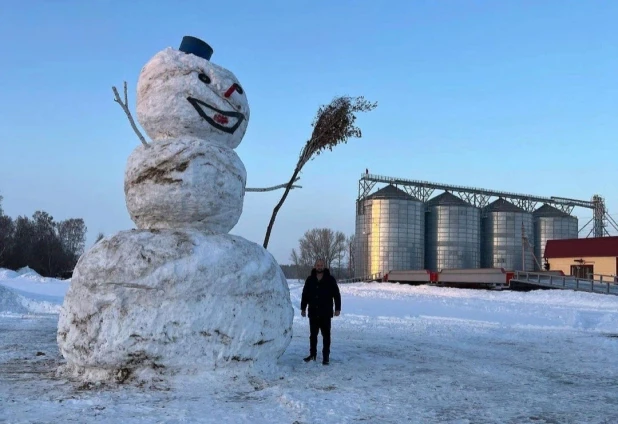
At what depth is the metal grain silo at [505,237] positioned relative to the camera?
49.6 m

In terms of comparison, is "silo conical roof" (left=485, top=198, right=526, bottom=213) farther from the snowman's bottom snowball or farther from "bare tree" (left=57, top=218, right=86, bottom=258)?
"bare tree" (left=57, top=218, right=86, bottom=258)

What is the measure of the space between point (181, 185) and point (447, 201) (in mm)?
43954

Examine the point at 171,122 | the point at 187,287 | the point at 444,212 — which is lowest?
the point at 187,287

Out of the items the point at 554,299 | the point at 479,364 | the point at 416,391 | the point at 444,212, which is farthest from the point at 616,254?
the point at 416,391

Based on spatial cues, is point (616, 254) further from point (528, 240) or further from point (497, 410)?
point (497, 410)

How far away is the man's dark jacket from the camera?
845 centimetres

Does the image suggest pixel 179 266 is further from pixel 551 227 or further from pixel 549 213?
pixel 549 213

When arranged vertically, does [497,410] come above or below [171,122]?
below

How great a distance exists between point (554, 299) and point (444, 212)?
23.3m

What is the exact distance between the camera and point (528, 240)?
50.0m

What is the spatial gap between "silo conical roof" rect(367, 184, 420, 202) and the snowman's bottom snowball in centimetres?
4011

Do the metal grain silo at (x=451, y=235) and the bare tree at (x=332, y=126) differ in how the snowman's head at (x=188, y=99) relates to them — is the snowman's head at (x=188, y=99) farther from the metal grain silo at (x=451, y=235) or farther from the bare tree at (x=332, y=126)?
the metal grain silo at (x=451, y=235)

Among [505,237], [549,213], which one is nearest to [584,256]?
[505,237]

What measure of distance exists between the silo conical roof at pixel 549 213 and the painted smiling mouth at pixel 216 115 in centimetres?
5085
